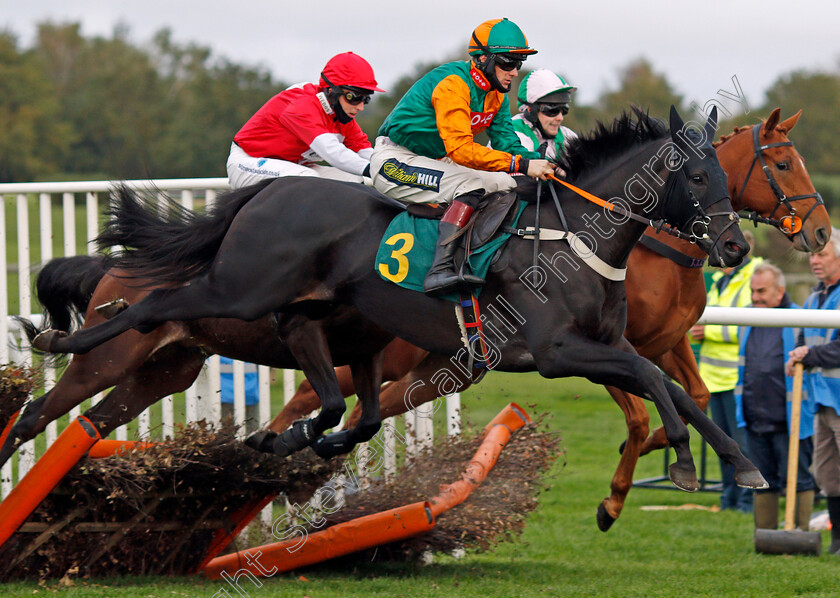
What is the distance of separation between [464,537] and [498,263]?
1609 mm

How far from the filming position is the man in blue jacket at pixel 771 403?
636 centimetres

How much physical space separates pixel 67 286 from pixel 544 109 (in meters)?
2.68

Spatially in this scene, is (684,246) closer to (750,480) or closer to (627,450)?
(627,450)

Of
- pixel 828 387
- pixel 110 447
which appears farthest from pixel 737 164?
pixel 110 447

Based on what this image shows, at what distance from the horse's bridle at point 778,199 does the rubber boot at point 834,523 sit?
1.87 meters

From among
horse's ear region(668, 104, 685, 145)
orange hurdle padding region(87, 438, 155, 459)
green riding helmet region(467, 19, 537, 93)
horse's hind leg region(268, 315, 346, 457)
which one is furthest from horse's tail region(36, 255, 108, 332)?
horse's ear region(668, 104, 685, 145)

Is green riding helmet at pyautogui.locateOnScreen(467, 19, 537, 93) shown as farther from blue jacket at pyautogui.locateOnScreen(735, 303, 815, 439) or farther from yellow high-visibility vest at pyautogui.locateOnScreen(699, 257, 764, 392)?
yellow high-visibility vest at pyautogui.locateOnScreen(699, 257, 764, 392)

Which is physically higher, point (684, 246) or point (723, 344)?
point (684, 246)

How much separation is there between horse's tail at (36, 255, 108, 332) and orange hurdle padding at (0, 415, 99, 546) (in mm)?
1129

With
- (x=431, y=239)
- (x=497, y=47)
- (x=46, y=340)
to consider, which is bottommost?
(x=46, y=340)

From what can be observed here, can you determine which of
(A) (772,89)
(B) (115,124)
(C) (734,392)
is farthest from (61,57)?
(C) (734,392)

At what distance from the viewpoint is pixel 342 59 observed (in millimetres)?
5195

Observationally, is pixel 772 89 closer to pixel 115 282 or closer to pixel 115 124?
pixel 115 124

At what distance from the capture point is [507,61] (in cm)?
429
